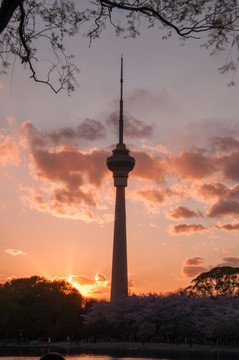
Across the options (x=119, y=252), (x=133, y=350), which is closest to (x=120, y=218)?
(x=119, y=252)

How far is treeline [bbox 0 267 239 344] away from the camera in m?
96.2

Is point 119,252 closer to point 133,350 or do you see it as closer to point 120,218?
point 120,218

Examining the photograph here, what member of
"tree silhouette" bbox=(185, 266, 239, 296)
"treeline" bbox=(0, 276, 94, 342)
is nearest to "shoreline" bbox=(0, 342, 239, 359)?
"treeline" bbox=(0, 276, 94, 342)

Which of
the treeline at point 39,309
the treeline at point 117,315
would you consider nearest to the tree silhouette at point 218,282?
the treeline at point 117,315

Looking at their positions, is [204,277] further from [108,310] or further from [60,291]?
[60,291]

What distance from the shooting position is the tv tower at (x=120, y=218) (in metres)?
138

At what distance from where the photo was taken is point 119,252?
464 ft

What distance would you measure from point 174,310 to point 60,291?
87.9 feet

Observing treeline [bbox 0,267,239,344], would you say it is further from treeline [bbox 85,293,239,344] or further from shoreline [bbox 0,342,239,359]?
shoreline [bbox 0,342,239,359]

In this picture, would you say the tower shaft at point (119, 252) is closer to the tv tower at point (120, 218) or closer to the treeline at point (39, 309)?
the tv tower at point (120, 218)

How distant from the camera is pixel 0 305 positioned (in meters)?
100

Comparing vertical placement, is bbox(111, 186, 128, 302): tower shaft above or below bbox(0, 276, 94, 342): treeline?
above

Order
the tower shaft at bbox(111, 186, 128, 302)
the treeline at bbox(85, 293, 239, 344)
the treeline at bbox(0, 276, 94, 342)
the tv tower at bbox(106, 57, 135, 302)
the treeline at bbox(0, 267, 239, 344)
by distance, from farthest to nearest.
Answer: the tv tower at bbox(106, 57, 135, 302), the tower shaft at bbox(111, 186, 128, 302), the treeline at bbox(0, 276, 94, 342), the treeline at bbox(0, 267, 239, 344), the treeline at bbox(85, 293, 239, 344)

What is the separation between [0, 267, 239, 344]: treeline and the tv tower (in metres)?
A: 22.4
